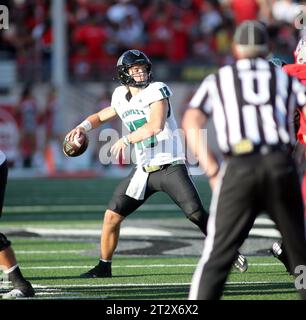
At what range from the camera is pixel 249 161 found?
17.8ft

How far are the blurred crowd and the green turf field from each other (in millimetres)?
7983

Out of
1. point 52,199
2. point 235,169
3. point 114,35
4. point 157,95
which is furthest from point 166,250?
point 114,35

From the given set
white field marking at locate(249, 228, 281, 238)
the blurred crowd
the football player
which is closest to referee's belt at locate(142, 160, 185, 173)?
the football player

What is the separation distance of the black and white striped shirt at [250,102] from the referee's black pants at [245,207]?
0.40ft

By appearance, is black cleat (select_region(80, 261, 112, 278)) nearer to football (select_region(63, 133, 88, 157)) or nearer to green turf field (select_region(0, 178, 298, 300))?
green turf field (select_region(0, 178, 298, 300))

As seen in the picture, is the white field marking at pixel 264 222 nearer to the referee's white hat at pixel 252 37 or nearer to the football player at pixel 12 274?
the football player at pixel 12 274

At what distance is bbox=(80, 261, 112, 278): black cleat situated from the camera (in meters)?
7.89

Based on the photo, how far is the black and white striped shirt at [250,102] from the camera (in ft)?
17.9

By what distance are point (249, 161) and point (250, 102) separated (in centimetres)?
32

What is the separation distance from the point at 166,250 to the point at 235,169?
4.04 metres

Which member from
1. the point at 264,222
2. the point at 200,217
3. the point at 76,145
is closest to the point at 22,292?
the point at 76,145

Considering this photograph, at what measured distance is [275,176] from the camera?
212 inches

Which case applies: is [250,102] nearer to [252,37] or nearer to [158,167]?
[252,37]
